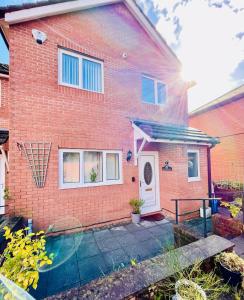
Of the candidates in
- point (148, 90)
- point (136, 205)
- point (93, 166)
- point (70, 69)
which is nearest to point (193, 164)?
point (136, 205)

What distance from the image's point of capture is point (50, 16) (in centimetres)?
560

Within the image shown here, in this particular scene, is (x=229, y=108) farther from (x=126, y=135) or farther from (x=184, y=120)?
(x=126, y=135)

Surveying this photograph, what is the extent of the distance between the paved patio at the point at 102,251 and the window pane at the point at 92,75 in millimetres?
5509

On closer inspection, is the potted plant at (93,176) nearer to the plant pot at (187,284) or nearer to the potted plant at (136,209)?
the potted plant at (136,209)

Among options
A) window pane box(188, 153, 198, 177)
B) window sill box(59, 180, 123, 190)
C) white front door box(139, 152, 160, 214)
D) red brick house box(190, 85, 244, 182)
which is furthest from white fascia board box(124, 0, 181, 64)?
window sill box(59, 180, 123, 190)

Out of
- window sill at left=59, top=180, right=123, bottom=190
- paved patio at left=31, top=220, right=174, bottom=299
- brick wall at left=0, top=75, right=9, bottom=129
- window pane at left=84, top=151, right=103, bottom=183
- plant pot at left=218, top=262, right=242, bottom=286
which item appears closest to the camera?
plant pot at left=218, top=262, right=242, bottom=286

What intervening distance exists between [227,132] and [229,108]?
1.85 meters

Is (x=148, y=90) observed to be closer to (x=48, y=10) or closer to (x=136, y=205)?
(x=48, y=10)

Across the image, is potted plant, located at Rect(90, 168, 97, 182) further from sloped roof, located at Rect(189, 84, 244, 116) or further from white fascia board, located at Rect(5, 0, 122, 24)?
sloped roof, located at Rect(189, 84, 244, 116)

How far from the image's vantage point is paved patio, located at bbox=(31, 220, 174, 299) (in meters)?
3.38

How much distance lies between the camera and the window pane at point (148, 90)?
7935mm

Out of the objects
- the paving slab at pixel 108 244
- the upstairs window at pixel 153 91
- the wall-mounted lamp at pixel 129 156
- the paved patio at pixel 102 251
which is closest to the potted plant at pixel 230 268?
the paved patio at pixel 102 251

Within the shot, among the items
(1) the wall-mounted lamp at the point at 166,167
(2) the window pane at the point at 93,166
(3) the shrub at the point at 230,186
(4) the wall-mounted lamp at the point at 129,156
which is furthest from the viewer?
(3) the shrub at the point at 230,186

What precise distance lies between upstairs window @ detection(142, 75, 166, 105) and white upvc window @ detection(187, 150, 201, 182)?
123 inches
